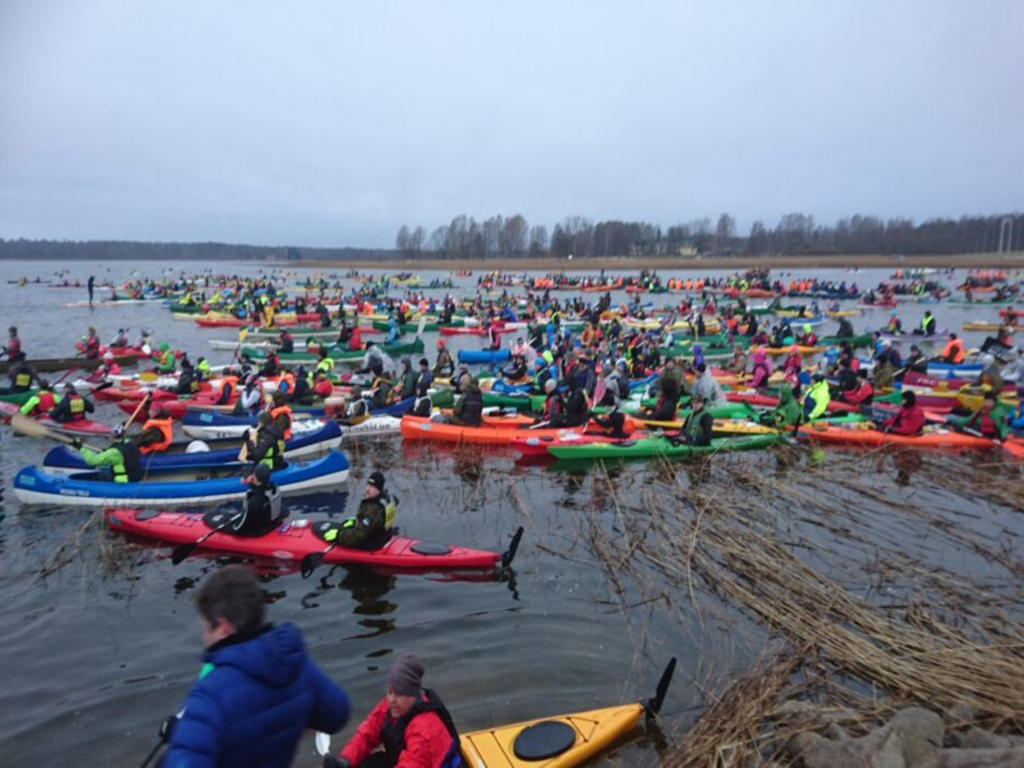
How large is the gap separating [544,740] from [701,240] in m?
136

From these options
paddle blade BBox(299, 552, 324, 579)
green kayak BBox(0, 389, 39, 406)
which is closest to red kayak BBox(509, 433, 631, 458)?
paddle blade BBox(299, 552, 324, 579)

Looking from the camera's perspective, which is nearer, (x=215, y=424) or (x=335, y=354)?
(x=215, y=424)

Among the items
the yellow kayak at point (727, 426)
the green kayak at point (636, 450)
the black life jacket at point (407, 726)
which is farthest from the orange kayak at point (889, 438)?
the black life jacket at point (407, 726)

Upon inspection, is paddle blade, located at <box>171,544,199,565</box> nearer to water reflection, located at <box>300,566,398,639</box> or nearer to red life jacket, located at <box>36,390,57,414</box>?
water reflection, located at <box>300,566,398,639</box>

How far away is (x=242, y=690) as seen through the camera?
7.85ft

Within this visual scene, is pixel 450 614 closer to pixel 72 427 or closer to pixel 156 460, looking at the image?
pixel 156 460

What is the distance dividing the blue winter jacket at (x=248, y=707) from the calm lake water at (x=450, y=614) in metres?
3.43

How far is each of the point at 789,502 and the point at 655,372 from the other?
10.3 metres

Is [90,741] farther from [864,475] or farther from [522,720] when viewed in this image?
[864,475]

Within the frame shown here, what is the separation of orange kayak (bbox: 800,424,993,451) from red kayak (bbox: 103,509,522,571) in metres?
8.68

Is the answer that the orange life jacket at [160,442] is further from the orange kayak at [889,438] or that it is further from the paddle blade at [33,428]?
the orange kayak at [889,438]

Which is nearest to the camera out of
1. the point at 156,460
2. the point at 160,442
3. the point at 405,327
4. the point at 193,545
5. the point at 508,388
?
the point at 193,545

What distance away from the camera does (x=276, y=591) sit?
8234 mm

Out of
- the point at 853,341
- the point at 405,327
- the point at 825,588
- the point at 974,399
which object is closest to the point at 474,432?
the point at 825,588
